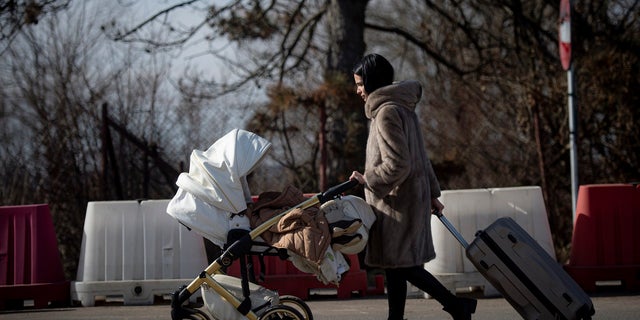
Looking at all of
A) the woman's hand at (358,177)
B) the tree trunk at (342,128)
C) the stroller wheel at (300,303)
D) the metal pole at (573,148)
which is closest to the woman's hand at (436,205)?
the woman's hand at (358,177)

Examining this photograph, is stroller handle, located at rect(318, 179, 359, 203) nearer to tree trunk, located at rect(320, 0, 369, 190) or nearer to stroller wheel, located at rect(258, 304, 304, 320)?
stroller wheel, located at rect(258, 304, 304, 320)

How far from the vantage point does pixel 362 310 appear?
8312mm

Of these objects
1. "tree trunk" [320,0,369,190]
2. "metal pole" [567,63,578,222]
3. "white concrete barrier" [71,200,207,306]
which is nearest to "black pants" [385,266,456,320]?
"white concrete barrier" [71,200,207,306]

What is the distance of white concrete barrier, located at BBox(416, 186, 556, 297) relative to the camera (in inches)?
346

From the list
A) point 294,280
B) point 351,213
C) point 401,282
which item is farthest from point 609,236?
point 351,213

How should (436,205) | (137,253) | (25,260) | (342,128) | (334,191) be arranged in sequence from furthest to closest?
(342,128) < (25,260) < (137,253) < (436,205) < (334,191)

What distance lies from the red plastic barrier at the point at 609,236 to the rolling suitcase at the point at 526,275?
2979 mm

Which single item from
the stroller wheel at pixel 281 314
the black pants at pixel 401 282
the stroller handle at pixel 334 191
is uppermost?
the stroller handle at pixel 334 191

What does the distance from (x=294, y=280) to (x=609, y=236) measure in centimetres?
278

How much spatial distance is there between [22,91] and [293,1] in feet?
13.8

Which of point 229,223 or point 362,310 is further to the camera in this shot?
point 362,310

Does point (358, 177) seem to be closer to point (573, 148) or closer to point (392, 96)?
point (392, 96)

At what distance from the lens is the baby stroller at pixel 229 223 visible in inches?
240

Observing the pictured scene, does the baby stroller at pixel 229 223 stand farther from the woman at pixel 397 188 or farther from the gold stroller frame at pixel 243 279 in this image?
the woman at pixel 397 188
